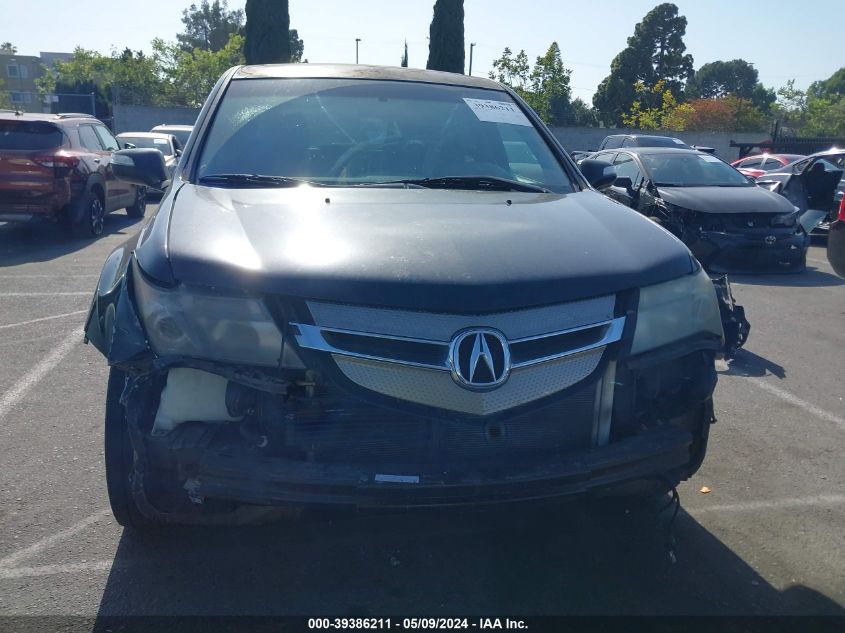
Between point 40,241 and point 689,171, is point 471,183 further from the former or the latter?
point 40,241

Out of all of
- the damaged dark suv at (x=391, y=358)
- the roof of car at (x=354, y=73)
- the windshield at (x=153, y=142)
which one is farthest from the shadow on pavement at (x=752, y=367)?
the windshield at (x=153, y=142)

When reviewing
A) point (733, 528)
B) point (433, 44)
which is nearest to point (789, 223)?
point (733, 528)

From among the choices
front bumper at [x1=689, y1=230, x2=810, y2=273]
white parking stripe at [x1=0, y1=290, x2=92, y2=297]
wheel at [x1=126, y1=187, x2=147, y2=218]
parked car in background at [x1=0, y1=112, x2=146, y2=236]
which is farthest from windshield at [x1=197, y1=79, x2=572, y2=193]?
wheel at [x1=126, y1=187, x2=147, y2=218]

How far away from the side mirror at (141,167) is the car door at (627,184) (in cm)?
732

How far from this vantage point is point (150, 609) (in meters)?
2.61

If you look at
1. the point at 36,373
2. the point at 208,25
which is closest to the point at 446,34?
the point at 36,373

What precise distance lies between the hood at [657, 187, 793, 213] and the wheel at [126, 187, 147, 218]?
9.04 metres

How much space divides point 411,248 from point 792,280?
850 centimetres

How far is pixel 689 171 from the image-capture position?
10977mm

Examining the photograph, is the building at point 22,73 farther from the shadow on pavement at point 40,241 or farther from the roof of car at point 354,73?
the roof of car at point 354,73

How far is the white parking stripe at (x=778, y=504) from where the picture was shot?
11.4ft

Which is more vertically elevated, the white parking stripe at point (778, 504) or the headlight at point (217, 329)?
the headlight at point (217, 329)

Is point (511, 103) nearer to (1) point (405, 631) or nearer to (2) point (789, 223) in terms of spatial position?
(1) point (405, 631)

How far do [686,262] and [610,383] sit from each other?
0.61m
